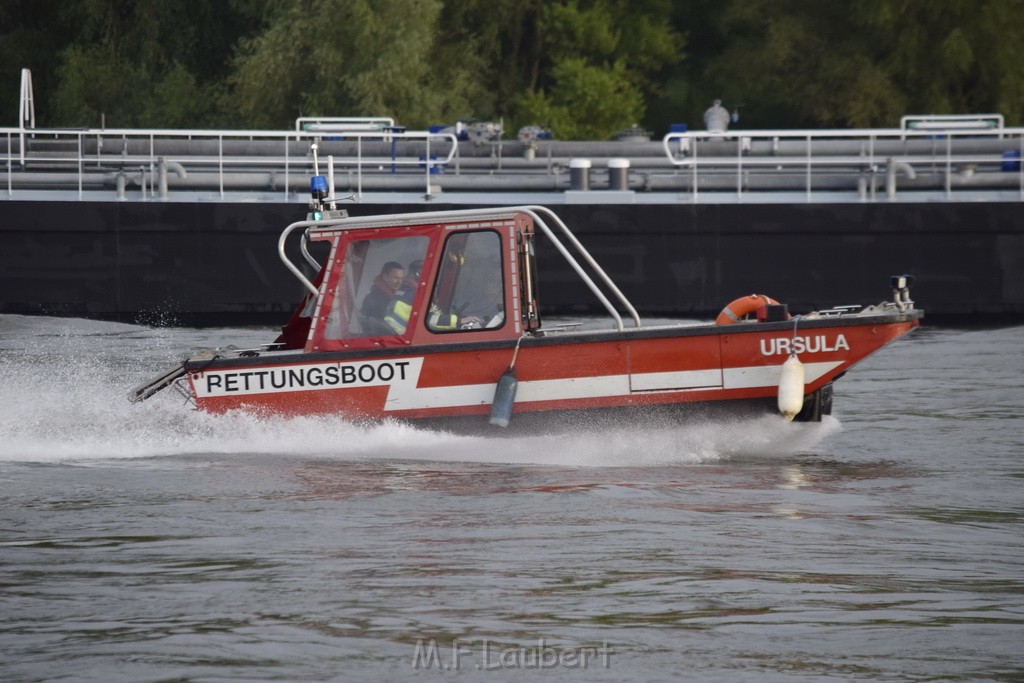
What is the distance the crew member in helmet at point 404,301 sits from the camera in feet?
32.4

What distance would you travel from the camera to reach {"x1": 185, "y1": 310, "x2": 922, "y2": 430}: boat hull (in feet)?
31.5

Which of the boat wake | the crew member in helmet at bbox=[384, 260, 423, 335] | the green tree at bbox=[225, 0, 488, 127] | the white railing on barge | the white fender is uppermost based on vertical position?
the green tree at bbox=[225, 0, 488, 127]

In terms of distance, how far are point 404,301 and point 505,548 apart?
2844 millimetres

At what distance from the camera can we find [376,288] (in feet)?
32.8

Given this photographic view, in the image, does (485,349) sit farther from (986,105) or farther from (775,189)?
(986,105)

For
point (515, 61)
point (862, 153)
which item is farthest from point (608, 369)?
point (515, 61)

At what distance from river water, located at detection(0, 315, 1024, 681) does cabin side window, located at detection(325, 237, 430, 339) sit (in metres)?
0.69

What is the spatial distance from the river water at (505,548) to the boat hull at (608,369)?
8.3 inches

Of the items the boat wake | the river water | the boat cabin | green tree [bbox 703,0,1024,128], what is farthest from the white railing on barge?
the boat cabin

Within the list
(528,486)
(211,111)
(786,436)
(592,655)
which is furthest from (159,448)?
(211,111)

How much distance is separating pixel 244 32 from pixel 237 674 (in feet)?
93.1

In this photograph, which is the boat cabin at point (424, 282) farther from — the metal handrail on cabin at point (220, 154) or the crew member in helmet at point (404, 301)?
the metal handrail on cabin at point (220, 154)

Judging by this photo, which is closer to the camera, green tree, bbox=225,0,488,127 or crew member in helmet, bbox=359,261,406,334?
crew member in helmet, bbox=359,261,406,334

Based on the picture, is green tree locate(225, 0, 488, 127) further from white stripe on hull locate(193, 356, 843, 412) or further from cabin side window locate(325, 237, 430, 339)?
white stripe on hull locate(193, 356, 843, 412)
